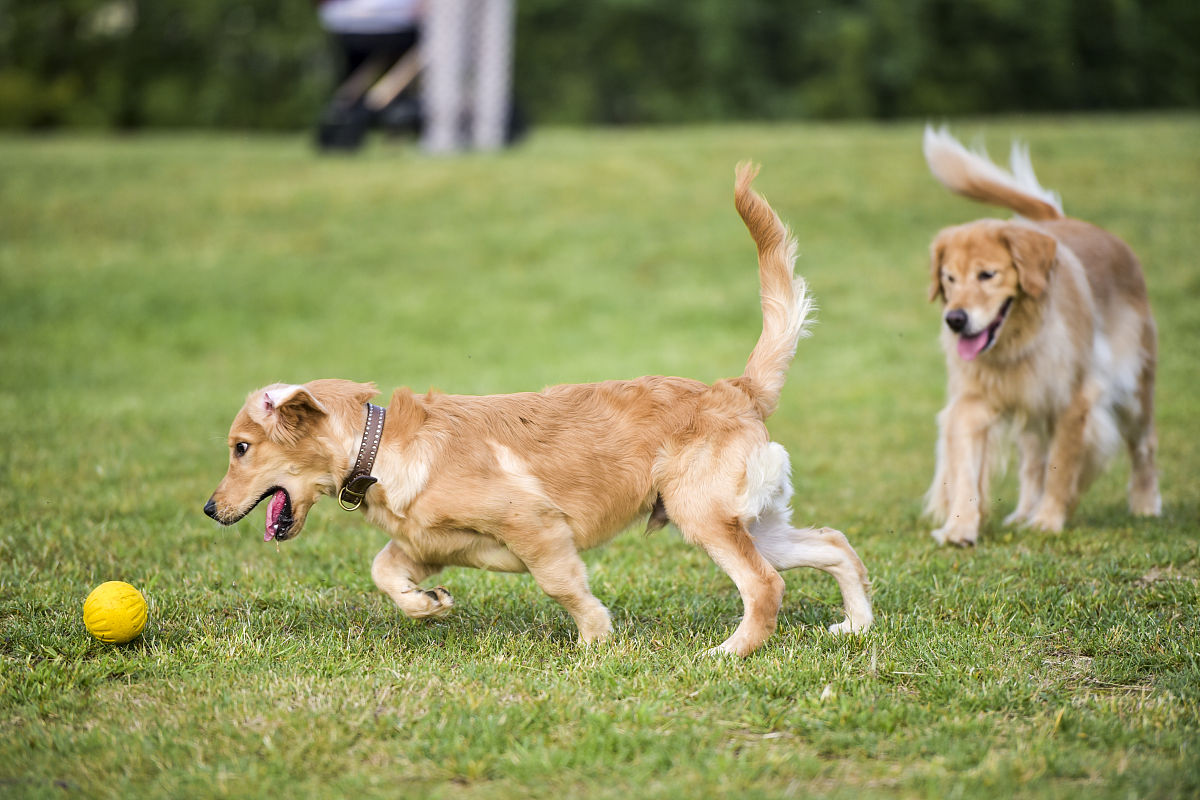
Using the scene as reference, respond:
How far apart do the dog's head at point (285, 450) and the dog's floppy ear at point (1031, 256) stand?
3768 millimetres

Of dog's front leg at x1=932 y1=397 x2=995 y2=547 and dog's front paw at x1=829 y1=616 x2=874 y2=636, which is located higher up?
dog's front leg at x1=932 y1=397 x2=995 y2=547

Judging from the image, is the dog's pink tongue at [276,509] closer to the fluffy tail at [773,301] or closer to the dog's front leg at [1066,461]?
the fluffy tail at [773,301]

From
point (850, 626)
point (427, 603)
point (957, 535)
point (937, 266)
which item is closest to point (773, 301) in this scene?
point (850, 626)

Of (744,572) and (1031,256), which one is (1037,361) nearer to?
(1031,256)

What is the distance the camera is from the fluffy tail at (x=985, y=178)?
7219mm

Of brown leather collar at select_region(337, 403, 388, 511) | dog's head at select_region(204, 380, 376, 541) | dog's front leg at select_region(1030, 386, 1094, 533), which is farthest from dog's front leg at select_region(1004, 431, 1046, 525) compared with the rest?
dog's head at select_region(204, 380, 376, 541)

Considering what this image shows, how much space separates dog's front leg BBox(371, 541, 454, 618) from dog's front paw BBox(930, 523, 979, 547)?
10.0 ft

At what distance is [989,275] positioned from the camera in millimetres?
6289

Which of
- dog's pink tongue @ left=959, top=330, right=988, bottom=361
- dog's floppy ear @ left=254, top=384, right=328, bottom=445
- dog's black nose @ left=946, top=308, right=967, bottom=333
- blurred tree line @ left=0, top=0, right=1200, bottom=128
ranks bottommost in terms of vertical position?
dog's floppy ear @ left=254, top=384, right=328, bottom=445

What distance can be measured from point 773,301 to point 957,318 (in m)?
1.89

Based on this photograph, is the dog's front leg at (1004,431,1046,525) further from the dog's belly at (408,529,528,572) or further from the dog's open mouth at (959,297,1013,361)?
the dog's belly at (408,529,528,572)

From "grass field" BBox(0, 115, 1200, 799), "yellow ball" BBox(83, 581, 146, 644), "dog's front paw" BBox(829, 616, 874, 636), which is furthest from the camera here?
"dog's front paw" BBox(829, 616, 874, 636)

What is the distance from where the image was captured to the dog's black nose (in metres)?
6.30

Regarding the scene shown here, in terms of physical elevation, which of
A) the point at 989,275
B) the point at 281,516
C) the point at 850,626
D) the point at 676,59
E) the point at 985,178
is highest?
the point at 676,59
